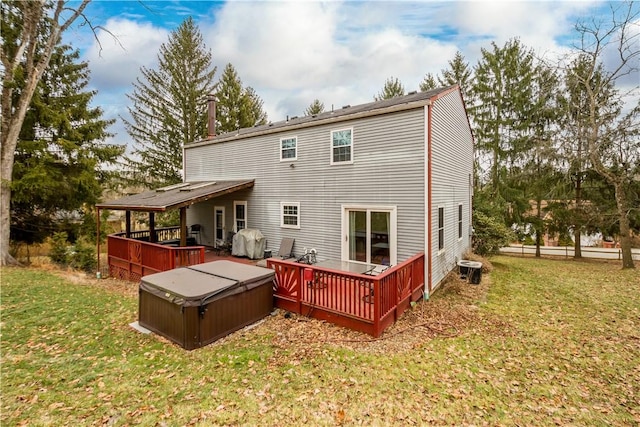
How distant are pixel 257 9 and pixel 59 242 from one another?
13.0 meters

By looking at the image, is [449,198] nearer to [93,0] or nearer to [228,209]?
[228,209]

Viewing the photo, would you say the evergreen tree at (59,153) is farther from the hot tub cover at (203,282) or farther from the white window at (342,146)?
the white window at (342,146)

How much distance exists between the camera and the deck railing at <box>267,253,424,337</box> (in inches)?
211

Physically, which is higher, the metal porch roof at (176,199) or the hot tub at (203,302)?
the metal porch roof at (176,199)

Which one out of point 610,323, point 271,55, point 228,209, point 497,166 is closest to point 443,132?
point 610,323

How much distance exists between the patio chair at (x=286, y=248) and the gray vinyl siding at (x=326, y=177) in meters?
0.19

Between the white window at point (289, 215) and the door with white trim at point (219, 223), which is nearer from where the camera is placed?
the white window at point (289, 215)

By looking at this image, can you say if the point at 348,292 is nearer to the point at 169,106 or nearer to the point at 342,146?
the point at 342,146

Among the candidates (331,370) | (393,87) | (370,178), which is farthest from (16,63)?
(393,87)

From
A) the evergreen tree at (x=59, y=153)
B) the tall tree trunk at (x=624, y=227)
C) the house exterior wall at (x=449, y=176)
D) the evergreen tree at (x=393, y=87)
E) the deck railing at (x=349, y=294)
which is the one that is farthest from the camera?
the evergreen tree at (x=393, y=87)

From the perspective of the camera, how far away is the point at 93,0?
1071 cm

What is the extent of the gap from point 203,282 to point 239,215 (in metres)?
7.15

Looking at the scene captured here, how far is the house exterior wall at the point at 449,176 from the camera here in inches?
313

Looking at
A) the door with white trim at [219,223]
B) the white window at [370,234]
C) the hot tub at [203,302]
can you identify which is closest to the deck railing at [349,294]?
the hot tub at [203,302]
